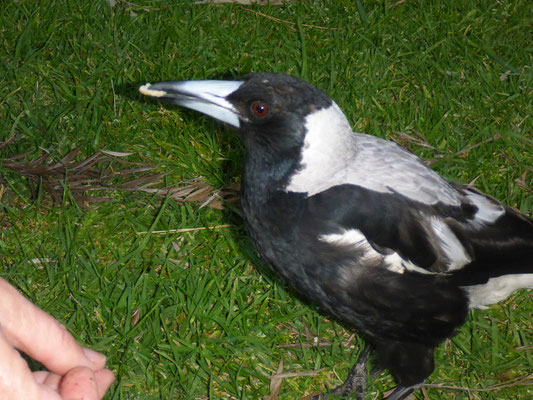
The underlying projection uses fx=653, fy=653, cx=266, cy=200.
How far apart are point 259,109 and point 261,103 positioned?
0.02 metres

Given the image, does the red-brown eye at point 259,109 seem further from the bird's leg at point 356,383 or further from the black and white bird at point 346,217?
the bird's leg at point 356,383

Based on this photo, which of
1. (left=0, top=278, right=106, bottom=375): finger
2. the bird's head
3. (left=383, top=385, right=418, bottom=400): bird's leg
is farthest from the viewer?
(left=383, top=385, right=418, bottom=400): bird's leg

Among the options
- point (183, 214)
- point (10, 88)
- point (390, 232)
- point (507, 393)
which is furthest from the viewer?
point (10, 88)

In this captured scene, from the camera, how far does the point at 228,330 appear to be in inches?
85.0

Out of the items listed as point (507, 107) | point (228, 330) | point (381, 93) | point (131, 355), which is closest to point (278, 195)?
point (228, 330)

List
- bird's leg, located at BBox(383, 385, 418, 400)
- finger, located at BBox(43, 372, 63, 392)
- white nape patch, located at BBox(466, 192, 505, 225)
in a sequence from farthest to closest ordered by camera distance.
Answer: bird's leg, located at BBox(383, 385, 418, 400) < white nape patch, located at BBox(466, 192, 505, 225) < finger, located at BBox(43, 372, 63, 392)

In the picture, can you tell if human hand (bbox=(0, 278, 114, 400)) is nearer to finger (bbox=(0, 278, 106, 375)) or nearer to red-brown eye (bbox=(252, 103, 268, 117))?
finger (bbox=(0, 278, 106, 375))

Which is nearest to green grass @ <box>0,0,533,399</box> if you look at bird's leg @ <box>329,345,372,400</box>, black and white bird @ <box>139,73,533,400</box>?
bird's leg @ <box>329,345,372,400</box>

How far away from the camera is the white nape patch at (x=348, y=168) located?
1.72m

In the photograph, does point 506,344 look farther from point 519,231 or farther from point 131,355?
point 131,355

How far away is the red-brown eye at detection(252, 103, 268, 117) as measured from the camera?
67.1 inches

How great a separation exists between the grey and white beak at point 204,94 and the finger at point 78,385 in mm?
769

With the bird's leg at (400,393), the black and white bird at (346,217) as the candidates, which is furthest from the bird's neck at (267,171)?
the bird's leg at (400,393)

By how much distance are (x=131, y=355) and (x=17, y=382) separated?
0.97 metres
